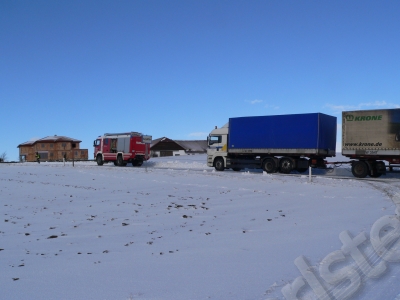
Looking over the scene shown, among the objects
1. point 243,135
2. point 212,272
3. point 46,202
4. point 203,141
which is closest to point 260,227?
point 212,272

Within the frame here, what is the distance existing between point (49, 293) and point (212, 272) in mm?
2041

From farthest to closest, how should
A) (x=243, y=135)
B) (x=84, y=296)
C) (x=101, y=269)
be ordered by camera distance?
(x=243, y=135)
(x=101, y=269)
(x=84, y=296)

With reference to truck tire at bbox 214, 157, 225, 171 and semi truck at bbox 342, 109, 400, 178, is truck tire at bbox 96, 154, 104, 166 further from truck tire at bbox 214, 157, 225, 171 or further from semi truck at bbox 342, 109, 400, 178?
semi truck at bbox 342, 109, 400, 178

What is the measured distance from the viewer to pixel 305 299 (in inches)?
153

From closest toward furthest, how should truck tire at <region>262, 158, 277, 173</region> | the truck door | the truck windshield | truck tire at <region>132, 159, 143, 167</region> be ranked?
truck tire at <region>262, 158, 277, 173</region>
the truck windshield
truck tire at <region>132, 159, 143, 167</region>
the truck door

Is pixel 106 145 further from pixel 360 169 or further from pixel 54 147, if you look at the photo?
pixel 54 147

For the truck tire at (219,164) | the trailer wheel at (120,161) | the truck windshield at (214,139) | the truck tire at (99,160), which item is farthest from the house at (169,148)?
the truck tire at (219,164)

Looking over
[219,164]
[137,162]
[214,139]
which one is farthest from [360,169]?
[137,162]

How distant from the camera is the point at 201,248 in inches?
249

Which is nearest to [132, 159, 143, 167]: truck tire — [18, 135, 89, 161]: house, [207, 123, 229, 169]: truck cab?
→ [207, 123, 229, 169]: truck cab

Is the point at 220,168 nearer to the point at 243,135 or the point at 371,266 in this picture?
the point at 243,135

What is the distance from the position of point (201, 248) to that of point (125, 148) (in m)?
28.3

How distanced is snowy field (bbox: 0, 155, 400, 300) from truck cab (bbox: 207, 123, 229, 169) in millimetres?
13635

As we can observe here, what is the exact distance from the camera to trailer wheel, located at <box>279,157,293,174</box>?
22998 mm
